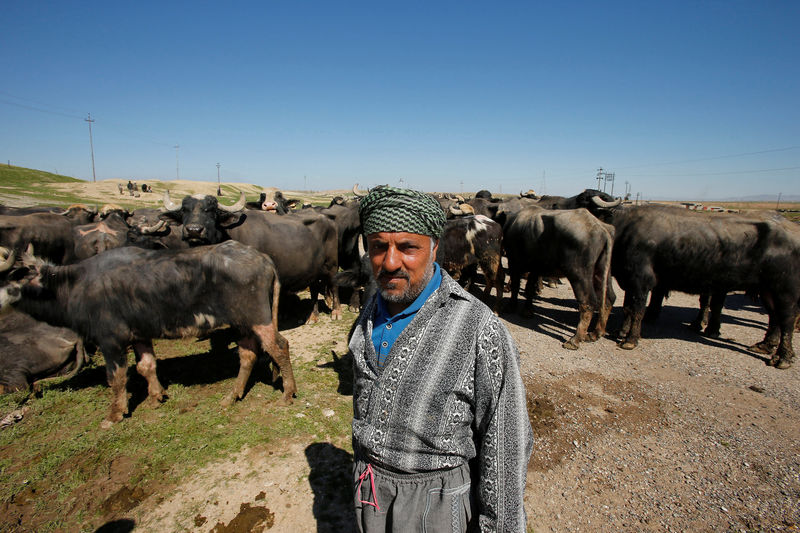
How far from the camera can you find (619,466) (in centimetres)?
401

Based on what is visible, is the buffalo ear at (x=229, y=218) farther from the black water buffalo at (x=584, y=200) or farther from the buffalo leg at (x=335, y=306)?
the black water buffalo at (x=584, y=200)

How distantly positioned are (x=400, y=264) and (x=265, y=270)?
365cm

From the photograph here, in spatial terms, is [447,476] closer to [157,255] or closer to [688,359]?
[157,255]

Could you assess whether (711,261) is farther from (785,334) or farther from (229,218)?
(229,218)

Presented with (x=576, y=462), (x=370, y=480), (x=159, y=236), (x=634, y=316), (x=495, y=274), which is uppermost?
(x=159, y=236)

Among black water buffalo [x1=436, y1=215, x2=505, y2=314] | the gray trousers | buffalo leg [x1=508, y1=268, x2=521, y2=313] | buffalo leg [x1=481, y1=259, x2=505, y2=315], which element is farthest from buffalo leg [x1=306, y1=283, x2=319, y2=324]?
the gray trousers

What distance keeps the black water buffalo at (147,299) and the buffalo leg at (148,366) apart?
12 millimetres

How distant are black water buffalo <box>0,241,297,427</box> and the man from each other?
3.40 m

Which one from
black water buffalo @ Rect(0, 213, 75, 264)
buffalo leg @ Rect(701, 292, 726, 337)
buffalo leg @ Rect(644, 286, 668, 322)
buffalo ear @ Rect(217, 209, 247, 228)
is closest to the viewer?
buffalo ear @ Rect(217, 209, 247, 228)

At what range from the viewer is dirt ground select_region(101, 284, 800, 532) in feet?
11.0

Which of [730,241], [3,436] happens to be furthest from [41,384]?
[730,241]

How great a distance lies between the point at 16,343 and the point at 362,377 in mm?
6208

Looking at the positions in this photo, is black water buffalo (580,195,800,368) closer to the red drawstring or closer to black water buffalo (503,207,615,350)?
black water buffalo (503,207,615,350)

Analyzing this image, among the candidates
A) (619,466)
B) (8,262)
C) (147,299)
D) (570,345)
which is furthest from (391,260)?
(570,345)
